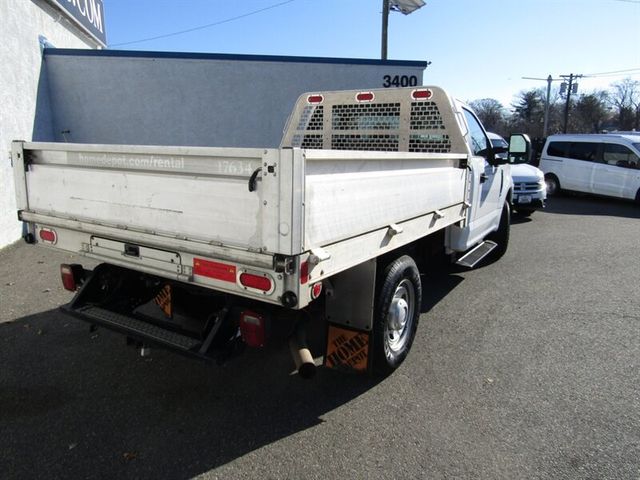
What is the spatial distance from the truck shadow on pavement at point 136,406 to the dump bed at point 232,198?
3.35ft

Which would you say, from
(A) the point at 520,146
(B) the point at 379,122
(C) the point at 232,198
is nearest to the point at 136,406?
(C) the point at 232,198

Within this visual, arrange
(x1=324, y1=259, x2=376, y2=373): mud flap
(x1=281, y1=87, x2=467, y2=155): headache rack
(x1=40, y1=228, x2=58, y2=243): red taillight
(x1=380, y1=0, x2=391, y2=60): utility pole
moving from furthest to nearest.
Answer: (x1=380, y1=0, x2=391, y2=60): utility pole < (x1=281, y1=87, x2=467, y2=155): headache rack < (x1=40, y1=228, x2=58, y2=243): red taillight < (x1=324, y1=259, x2=376, y2=373): mud flap

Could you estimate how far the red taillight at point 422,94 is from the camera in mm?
4858

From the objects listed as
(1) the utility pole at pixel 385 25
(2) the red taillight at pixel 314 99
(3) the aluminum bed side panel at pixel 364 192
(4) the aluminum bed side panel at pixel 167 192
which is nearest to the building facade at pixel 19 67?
(4) the aluminum bed side panel at pixel 167 192

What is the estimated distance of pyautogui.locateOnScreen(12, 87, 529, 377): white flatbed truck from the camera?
7.91ft

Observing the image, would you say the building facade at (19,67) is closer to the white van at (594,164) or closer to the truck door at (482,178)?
the truck door at (482,178)

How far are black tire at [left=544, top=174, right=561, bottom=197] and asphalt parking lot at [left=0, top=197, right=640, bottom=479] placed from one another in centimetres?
1158

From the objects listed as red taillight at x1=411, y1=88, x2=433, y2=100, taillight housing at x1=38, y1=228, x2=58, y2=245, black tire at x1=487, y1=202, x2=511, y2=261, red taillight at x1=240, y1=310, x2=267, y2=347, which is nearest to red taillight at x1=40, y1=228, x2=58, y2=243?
taillight housing at x1=38, y1=228, x2=58, y2=245

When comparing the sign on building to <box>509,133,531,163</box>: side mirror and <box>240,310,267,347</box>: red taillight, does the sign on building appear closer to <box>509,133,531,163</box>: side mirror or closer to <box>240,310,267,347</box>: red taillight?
<box>509,133,531,163</box>: side mirror

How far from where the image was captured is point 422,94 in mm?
4891

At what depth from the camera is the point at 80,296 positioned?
11.4 ft

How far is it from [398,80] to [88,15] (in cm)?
797

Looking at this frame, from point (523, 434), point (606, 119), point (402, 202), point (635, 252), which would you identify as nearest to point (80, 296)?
point (402, 202)

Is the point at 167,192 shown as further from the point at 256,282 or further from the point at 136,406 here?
the point at 136,406
